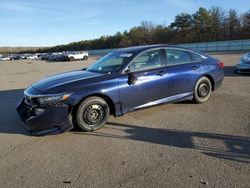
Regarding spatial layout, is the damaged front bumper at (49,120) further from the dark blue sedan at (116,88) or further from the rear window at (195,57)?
the rear window at (195,57)

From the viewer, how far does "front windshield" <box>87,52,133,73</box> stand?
20.6ft

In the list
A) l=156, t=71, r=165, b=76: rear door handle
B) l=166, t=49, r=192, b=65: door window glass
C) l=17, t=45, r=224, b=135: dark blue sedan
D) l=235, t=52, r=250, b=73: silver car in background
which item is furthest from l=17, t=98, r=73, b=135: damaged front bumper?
l=235, t=52, r=250, b=73: silver car in background

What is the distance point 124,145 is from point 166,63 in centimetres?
258

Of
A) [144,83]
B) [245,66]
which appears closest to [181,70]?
[144,83]

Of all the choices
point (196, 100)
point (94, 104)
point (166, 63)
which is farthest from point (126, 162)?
point (196, 100)

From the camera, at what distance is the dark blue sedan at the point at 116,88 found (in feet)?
17.6

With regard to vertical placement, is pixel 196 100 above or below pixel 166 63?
below

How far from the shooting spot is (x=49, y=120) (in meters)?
5.27

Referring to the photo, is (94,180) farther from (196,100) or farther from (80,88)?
(196,100)

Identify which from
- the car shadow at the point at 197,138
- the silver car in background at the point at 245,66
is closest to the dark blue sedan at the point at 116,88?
the car shadow at the point at 197,138

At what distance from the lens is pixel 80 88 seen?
5531 mm

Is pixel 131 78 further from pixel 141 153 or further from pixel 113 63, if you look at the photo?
Result: pixel 141 153

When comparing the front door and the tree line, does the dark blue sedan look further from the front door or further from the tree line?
the tree line

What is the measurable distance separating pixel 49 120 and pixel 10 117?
2201 millimetres
